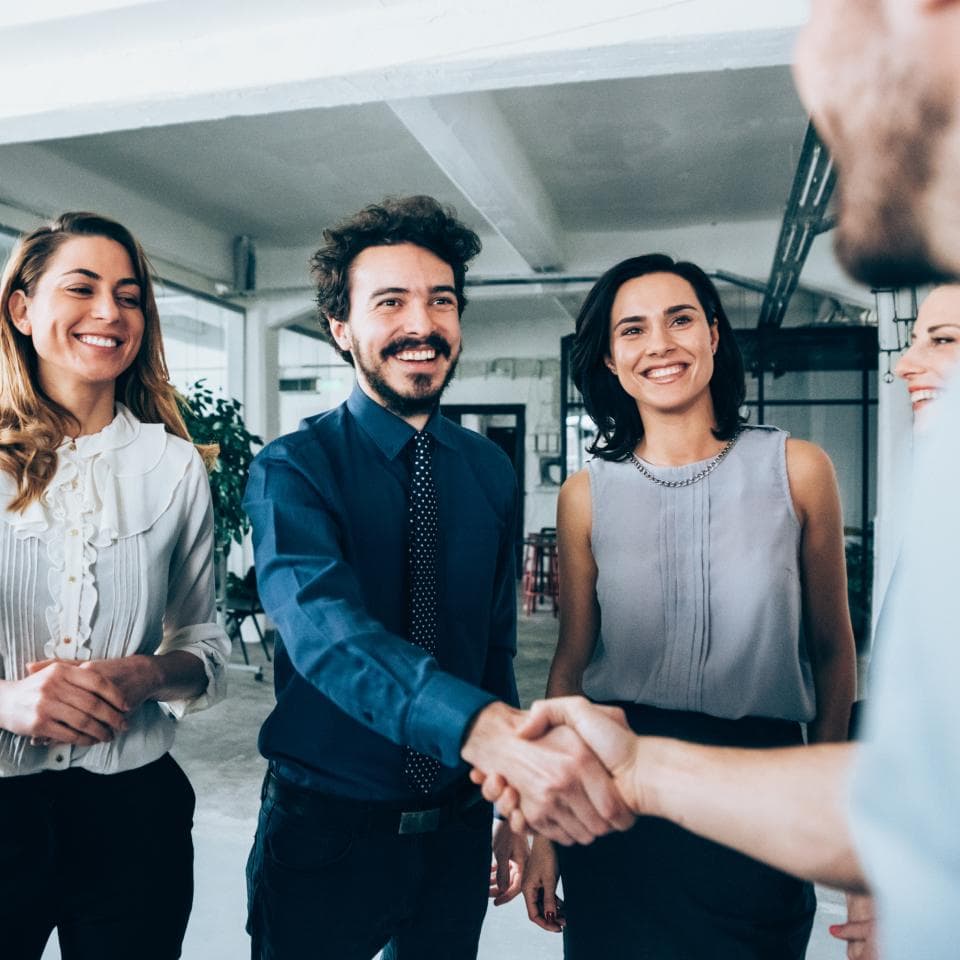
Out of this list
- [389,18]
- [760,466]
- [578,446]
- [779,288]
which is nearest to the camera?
[760,466]

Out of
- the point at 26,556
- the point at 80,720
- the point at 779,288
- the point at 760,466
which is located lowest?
the point at 80,720

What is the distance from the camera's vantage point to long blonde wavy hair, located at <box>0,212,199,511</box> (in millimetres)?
1457

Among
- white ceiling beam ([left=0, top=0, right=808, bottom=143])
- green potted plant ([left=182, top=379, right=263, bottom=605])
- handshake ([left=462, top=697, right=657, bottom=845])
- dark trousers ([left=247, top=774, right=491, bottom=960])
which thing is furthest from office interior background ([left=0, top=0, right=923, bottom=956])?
green potted plant ([left=182, top=379, right=263, bottom=605])

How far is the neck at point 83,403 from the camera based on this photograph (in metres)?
1.58

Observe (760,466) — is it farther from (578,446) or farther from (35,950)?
(578,446)

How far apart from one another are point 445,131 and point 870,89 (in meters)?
3.83

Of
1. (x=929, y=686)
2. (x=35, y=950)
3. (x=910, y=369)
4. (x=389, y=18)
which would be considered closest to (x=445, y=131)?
(x=389, y=18)

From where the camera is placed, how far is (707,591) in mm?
1518

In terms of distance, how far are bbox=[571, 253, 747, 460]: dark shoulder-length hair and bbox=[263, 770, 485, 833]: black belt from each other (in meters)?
0.79

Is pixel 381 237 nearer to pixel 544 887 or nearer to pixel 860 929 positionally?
pixel 544 887

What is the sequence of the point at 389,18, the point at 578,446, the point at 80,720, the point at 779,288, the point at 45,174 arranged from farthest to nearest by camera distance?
the point at 578,446, the point at 779,288, the point at 45,174, the point at 389,18, the point at 80,720

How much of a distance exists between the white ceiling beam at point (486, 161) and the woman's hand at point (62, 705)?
10.5ft

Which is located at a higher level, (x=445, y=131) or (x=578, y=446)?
(x=445, y=131)

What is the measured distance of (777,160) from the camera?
557cm
